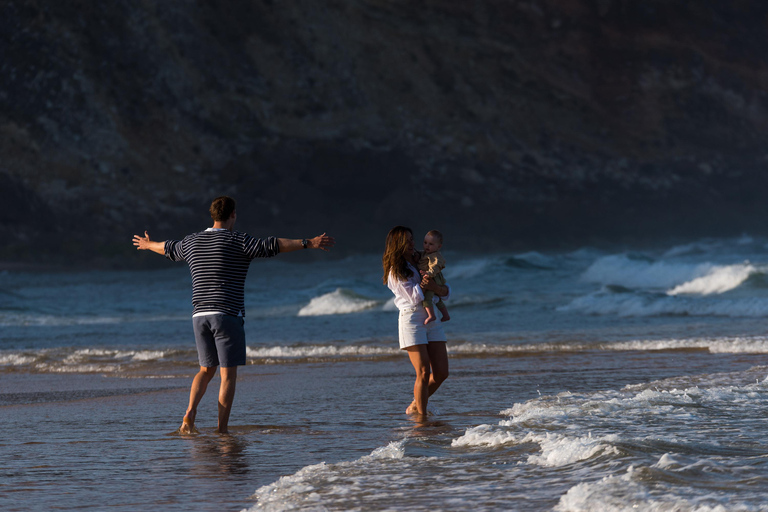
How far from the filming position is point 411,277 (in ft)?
24.5

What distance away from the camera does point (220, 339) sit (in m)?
6.77

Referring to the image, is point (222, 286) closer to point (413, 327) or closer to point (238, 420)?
point (238, 420)

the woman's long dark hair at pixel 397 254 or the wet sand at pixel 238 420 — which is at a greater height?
the woman's long dark hair at pixel 397 254

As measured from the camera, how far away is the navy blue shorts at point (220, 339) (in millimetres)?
6746

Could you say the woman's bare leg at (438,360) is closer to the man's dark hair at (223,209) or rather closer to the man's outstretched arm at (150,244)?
the man's dark hair at (223,209)

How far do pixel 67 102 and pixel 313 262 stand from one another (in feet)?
58.3

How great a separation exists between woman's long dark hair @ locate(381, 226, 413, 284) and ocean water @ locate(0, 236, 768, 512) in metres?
1.11

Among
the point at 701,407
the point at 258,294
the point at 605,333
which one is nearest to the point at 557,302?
the point at 605,333

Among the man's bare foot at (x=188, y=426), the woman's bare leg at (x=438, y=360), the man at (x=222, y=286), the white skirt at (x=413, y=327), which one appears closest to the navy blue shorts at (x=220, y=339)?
the man at (x=222, y=286)

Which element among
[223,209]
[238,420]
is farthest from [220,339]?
[238,420]

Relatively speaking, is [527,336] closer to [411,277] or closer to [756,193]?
[411,277]

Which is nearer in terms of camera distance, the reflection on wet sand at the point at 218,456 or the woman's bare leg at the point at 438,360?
the reflection on wet sand at the point at 218,456

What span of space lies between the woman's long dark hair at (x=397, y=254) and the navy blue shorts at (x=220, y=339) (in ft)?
4.08

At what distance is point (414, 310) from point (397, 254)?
1.62ft
